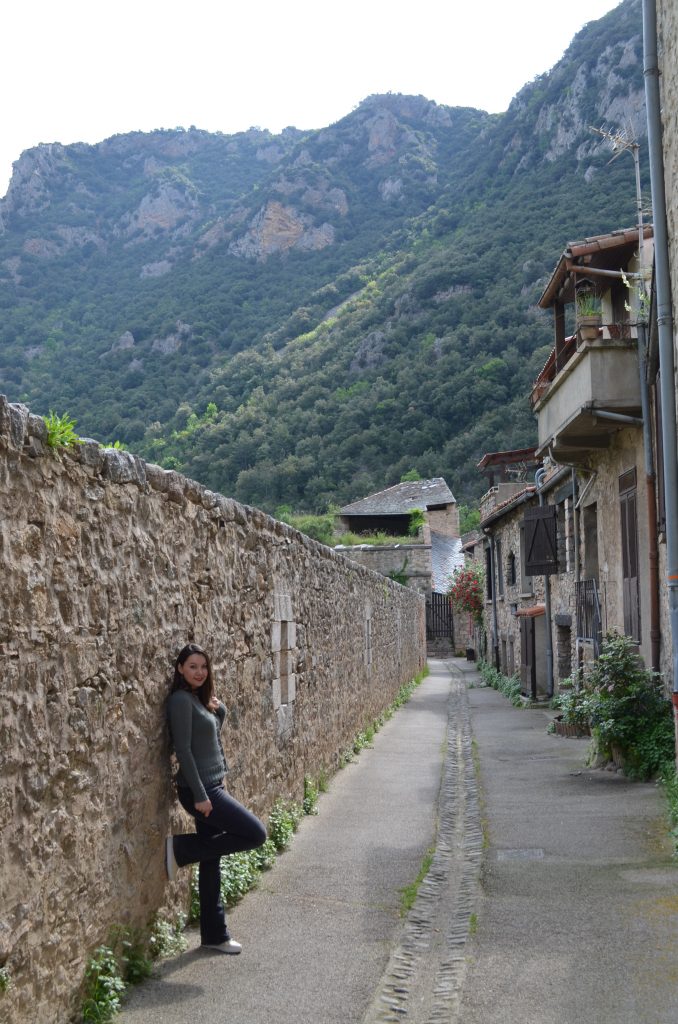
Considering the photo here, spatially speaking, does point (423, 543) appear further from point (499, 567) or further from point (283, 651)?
point (283, 651)

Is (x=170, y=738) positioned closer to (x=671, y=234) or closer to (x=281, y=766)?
(x=281, y=766)

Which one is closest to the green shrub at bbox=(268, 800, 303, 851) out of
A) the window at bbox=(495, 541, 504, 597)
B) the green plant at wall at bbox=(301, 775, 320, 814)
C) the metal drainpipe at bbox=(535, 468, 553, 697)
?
the green plant at wall at bbox=(301, 775, 320, 814)

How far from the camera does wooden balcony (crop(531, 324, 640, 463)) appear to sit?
412 inches

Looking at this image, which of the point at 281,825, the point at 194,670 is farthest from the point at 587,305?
the point at 194,670

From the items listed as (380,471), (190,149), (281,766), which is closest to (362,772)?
(281,766)

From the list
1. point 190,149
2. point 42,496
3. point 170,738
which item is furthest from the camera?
point 190,149

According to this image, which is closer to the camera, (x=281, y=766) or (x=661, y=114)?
(x=281, y=766)

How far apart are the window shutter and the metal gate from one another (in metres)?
23.5

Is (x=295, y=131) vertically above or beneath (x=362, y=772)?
above

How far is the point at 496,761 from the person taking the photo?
37.5ft

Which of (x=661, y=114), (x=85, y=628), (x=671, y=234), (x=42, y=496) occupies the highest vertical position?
(x=661, y=114)

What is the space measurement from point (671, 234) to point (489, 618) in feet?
73.7

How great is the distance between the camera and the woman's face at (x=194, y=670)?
479 cm

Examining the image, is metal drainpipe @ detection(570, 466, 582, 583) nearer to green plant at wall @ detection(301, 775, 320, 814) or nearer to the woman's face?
green plant at wall @ detection(301, 775, 320, 814)
